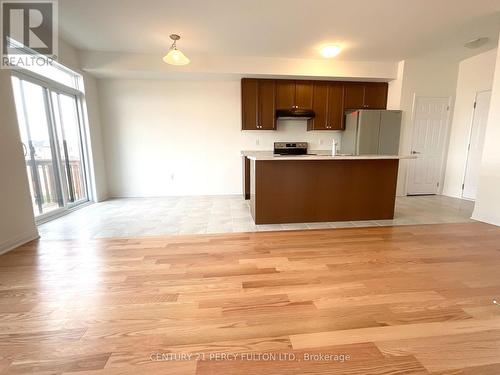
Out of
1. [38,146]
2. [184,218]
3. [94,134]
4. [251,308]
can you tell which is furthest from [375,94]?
[38,146]

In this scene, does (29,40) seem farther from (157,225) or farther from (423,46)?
(423,46)

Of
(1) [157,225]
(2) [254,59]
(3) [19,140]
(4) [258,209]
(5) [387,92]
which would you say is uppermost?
(2) [254,59]

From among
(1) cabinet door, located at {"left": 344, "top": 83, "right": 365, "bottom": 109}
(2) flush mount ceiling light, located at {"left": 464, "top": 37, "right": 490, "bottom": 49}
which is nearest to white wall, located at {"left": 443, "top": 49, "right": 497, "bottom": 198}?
(2) flush mount ceiling light, located at {"left": 464, "top": 37, "right": 490, "bottom": 49}

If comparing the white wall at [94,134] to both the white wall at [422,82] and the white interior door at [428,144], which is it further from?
the white interior door at [428,144]

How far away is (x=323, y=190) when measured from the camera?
3.22 metres

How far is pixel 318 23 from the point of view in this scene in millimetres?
3092

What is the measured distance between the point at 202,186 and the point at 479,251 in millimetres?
4466

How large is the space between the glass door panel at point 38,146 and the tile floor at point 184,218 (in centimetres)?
38

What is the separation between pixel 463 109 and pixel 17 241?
765 cm

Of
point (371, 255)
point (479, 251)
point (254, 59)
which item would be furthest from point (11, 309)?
point (254, 59)

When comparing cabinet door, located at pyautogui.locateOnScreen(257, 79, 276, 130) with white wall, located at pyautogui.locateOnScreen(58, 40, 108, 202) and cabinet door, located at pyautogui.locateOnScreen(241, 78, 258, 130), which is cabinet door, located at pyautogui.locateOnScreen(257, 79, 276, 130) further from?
white wall, located at pyautogui.locateOnScreen(58, 40, 108, 202)

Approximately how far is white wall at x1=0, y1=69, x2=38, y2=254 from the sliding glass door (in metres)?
0.29

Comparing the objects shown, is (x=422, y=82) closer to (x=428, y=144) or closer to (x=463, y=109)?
(x=463, y=109)

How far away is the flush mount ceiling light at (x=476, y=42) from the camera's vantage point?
3573 millimetres
